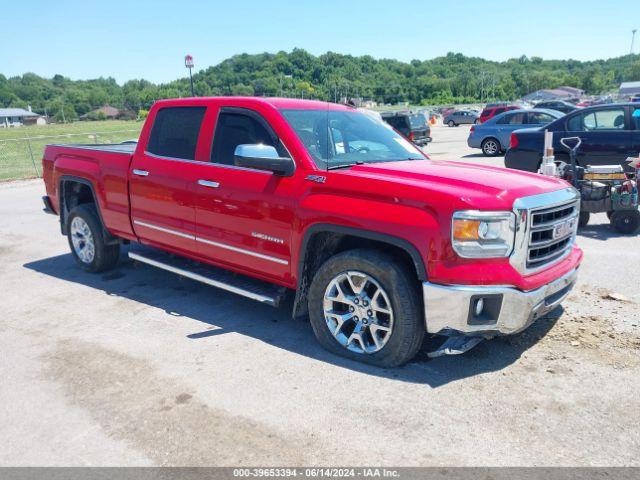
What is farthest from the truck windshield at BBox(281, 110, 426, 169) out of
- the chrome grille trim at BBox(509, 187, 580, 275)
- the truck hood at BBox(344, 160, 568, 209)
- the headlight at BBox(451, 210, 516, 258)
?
the chrome grille trim at BBox(509, 187, 580, 275)

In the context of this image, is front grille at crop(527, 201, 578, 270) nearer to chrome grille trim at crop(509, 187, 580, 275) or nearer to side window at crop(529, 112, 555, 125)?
chrome grille trim at crop(509, 187, 580, 275)

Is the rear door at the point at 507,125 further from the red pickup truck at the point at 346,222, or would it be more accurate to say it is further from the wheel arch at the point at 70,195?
the wheel arch at the point at 70,195

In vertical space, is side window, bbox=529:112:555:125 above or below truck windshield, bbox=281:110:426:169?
below

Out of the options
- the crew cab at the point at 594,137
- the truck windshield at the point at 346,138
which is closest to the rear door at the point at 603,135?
the crew cab at the point at 594,137

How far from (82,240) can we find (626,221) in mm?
7089

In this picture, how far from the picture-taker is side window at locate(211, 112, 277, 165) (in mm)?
4512

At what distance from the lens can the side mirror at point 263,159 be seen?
401 cm

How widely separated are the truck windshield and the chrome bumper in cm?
135

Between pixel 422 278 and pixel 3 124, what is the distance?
5323 inches

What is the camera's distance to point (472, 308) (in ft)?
11.3

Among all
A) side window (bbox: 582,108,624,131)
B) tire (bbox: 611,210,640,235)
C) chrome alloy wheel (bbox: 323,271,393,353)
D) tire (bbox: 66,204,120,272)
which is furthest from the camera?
side window (bbox: 582,108,624,131)

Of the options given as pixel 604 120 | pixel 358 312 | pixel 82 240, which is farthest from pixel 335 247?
pixel 604 120

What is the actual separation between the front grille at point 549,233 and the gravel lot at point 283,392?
29.5 inches

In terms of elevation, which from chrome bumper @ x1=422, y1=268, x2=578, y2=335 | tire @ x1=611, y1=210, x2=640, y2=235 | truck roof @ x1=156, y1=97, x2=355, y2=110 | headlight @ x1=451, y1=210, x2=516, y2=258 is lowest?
tire @ x1=611, y1=210, x2=640, y2=235
